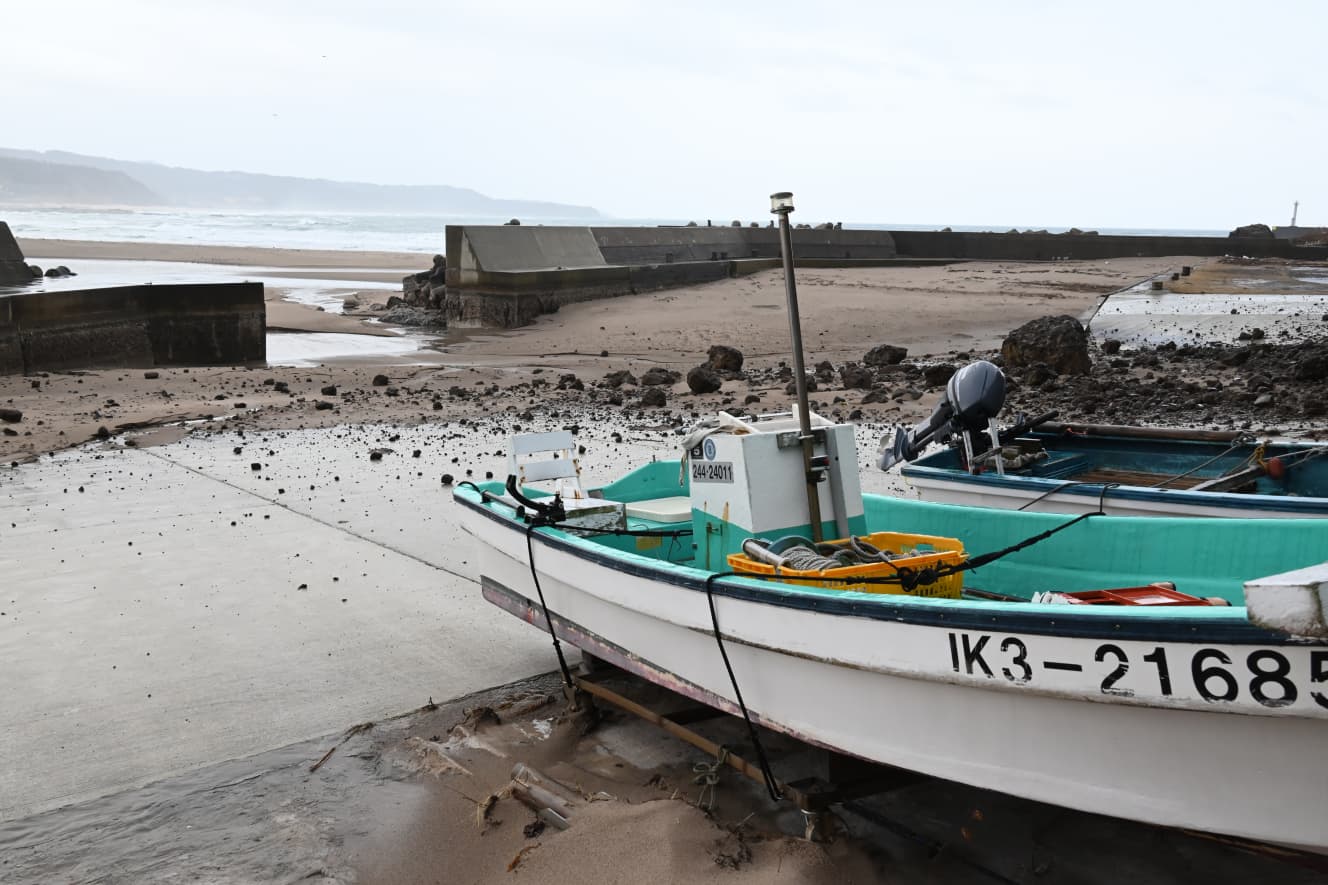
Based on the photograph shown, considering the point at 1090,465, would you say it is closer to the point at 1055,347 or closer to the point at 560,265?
the point at 1055,347

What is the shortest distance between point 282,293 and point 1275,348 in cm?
2879

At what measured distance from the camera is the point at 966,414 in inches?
343

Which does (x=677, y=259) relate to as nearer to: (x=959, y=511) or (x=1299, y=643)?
(x=959, y=511)

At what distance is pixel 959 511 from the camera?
648cm

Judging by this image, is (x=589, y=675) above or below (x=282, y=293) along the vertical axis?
below

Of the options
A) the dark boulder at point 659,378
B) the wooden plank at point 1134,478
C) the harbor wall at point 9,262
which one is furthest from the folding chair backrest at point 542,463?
the harbor wall at point 9,262

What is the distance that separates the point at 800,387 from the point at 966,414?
11.6ft

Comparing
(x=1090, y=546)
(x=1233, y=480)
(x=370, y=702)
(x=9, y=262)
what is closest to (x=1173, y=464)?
(x=1233, y=480)

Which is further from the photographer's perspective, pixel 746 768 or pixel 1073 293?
pixel 1073 293

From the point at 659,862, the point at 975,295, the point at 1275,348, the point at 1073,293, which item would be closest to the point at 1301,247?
the point at 1073,293

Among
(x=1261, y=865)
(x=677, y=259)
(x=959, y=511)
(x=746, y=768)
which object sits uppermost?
(x=677, y=259)

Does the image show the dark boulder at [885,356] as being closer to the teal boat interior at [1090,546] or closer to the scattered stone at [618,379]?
the scattered stone at [618,379]

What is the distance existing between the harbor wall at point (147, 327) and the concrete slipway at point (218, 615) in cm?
801

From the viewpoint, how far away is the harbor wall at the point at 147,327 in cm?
1944
